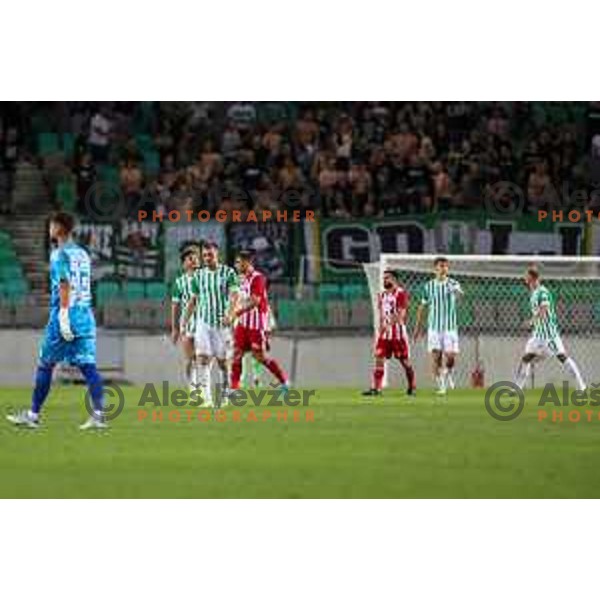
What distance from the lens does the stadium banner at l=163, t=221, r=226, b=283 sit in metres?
23.1

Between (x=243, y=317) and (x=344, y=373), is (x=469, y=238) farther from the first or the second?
(x=243, y=317)

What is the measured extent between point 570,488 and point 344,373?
1162 centimetres

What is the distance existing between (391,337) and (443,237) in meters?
5.44

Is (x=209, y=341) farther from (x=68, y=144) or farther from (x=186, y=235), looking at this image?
(x=68, y=144)

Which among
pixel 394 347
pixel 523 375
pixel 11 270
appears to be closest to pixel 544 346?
pixel 523 375

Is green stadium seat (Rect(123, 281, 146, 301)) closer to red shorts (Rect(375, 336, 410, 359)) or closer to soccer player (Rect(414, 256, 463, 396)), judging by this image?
soccer player (Rect(414, 256, 463, 396))

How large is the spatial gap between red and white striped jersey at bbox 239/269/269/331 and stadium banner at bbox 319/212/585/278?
7.33 m

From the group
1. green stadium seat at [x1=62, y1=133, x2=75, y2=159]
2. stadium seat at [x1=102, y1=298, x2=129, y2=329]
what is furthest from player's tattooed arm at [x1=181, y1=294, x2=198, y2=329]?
green stadium seat at [x1=62, y1=133, x2=75, y2=159]

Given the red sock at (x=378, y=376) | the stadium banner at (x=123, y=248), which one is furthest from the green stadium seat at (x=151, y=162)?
the red sock at (x=378, y=376)

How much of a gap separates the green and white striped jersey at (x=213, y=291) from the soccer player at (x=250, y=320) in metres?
0.12

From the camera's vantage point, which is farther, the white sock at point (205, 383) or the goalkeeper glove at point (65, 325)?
the white sock at point (205, 383)

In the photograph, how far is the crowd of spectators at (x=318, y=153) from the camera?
23953mm

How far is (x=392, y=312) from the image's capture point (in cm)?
1831

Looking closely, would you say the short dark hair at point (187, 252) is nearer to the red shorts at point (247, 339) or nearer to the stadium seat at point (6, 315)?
the red shorts at point (247, 339)
